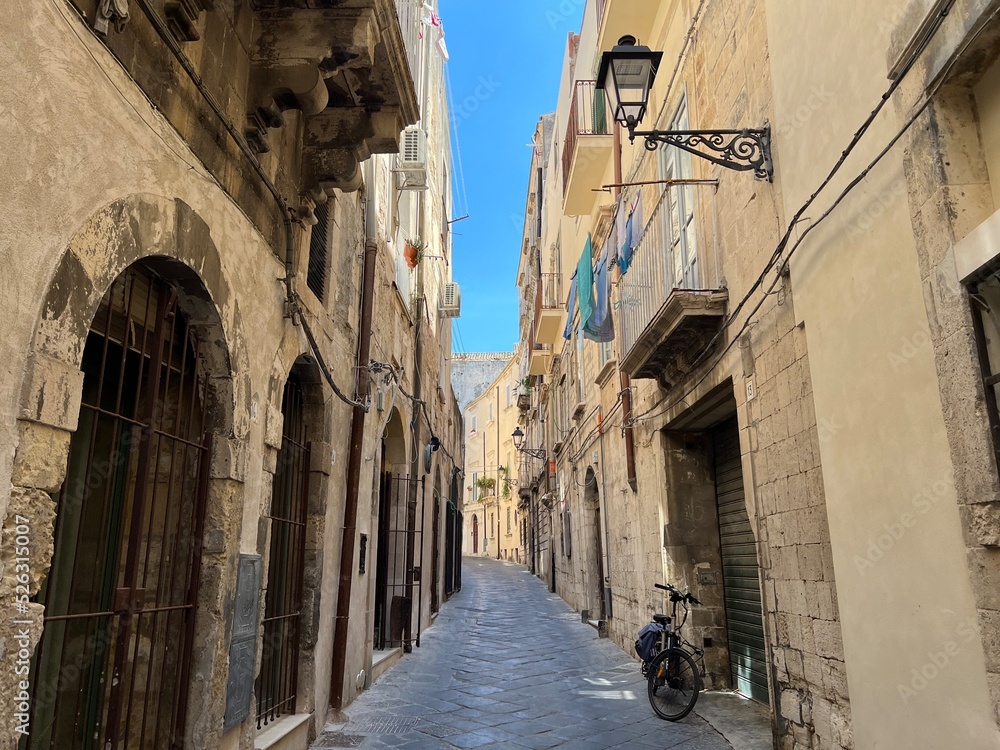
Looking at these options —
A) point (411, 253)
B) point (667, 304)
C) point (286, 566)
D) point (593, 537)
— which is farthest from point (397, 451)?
point (667, 304)

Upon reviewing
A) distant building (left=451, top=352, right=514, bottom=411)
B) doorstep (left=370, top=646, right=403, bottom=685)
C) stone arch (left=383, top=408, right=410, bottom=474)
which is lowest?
doorstep (left=370, top=646, right=403, bottom=685)

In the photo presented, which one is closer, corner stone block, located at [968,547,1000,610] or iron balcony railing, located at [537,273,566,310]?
corner stone block, located at [968,547,1000,610]

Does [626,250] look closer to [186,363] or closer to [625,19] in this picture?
[625,19]

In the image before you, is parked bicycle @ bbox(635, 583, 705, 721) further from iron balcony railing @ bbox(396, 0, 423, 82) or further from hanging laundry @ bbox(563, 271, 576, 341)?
hanging laundry @ bbox(563, 271, 576, 341)

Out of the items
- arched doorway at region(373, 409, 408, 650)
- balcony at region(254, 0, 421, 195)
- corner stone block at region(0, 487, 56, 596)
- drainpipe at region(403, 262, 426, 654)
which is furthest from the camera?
drainpipe at region(403, 262, 426, 654)

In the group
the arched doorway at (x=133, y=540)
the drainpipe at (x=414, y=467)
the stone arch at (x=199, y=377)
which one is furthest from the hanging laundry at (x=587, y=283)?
the arched doorway at (x=133, y=540)

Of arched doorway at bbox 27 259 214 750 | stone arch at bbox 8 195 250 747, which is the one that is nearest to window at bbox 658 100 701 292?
stone arch at bbox 8 195 250 747

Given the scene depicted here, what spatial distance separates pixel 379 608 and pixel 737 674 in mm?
4719

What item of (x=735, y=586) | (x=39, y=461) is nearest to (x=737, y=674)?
(x=735, y=586)

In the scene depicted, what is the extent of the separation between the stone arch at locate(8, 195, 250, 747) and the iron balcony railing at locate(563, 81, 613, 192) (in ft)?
26.1

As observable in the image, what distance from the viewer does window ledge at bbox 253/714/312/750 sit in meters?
4.58

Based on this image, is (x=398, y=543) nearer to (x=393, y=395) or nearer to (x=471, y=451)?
(x=393, y=395)

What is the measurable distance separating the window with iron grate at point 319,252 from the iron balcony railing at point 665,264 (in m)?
2.92

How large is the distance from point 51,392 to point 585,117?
10348 millimetres
